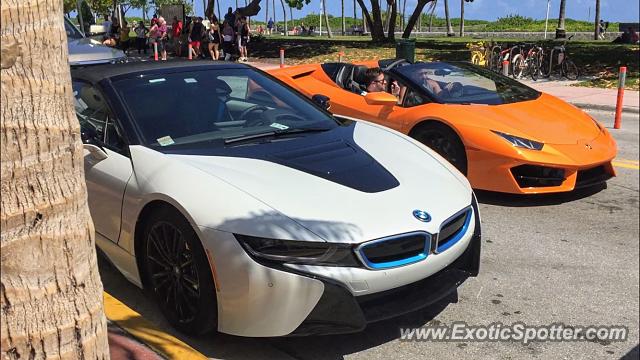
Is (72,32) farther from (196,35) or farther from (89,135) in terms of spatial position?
(196,35)

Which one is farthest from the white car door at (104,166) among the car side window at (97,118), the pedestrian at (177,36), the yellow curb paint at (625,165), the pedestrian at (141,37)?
the pedestrian at (141,37)

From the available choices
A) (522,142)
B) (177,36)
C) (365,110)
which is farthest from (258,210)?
(177,36)

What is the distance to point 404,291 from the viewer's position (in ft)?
10.1

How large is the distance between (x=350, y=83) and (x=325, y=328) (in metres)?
4.50

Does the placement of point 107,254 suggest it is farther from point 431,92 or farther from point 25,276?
point 431,92

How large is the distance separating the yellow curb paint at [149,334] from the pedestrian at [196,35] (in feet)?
64.5

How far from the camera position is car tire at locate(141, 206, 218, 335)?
9.84 feet

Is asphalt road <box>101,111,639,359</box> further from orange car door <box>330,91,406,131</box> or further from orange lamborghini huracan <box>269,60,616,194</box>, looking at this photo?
orange car door <box>330,91,406,131</box>

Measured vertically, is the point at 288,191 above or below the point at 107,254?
above

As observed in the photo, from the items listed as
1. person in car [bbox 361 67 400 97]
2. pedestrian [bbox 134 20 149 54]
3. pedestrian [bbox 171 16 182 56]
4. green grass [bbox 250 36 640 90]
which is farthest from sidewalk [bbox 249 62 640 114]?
pedestrian [bbox 134 20 149 54]

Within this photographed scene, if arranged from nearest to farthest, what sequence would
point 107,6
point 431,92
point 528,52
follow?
point 431,92 < point 528,52 < point 107,6

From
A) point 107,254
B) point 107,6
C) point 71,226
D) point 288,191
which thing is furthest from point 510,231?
point 107,6

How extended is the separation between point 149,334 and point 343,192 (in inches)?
46.3

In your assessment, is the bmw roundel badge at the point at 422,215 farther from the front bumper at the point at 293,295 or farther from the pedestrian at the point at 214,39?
the pedestrian at the point at 214,39
